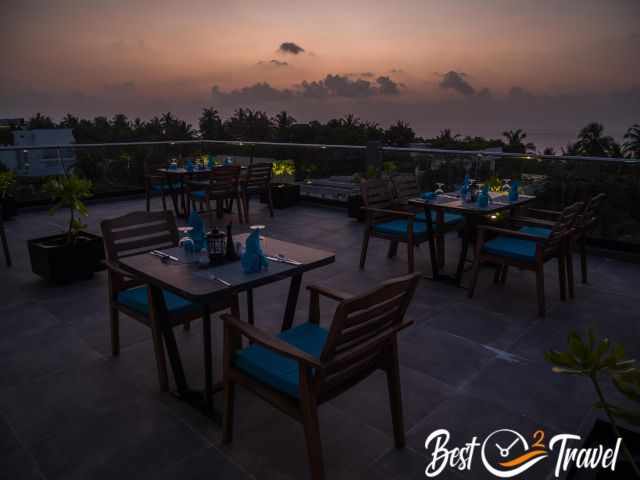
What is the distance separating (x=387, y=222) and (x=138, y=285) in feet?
8.94

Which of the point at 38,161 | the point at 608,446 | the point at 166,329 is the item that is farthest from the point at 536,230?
the point at 38,161

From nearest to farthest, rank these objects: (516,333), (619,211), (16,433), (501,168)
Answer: (16,433) → (516,333) → (619,211) → (501,168)

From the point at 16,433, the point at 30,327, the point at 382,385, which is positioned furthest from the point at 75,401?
the point at 382,385

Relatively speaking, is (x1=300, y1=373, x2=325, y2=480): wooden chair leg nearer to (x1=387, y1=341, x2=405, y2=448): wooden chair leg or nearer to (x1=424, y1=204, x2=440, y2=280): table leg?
(x1=387, y1=341, x2=405, y2=448): wooden chair leg

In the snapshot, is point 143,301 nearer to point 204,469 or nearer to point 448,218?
point 204,469

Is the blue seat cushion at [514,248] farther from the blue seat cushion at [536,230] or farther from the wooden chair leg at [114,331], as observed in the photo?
the wooden chair leg at [114,331]

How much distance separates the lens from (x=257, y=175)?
7.19 meters

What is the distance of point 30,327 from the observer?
335 cm

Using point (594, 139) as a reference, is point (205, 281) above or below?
below

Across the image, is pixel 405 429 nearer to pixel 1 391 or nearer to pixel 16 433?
pixel 16 433

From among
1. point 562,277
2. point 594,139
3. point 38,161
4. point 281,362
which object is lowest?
point 562,277

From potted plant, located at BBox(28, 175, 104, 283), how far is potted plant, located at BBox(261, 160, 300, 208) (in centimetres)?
388

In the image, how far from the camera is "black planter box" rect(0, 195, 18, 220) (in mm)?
7161

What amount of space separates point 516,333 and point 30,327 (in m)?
3.67
